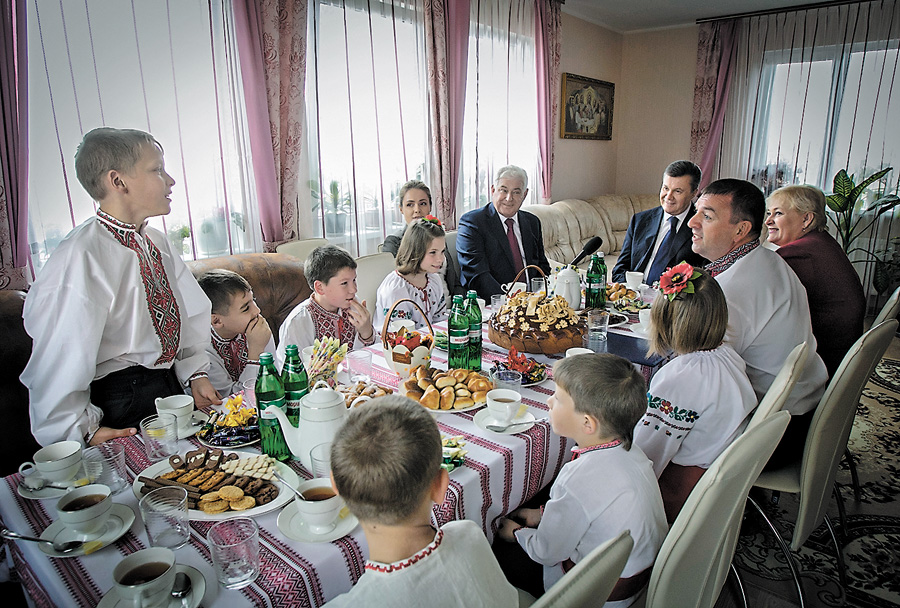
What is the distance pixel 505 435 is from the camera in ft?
4.59

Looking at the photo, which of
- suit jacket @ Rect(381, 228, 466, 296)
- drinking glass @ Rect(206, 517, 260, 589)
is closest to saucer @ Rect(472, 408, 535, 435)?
drinking glass @ Rect(206, 517, 260, 589)

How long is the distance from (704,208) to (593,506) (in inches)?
60.9

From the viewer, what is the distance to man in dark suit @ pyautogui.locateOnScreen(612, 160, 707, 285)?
10.8 feet

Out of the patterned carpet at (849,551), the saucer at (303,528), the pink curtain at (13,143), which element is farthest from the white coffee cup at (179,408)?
the patterned carpet at (849,551)

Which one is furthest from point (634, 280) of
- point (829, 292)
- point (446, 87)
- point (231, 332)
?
point (446, 87)

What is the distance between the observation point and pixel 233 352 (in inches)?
79.7

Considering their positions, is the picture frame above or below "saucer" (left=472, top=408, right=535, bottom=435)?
above

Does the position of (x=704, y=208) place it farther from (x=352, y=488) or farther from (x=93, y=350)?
(x=93, y=350)

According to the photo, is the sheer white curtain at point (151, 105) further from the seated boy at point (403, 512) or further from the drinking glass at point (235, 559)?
the seated boy at point (403, 512)

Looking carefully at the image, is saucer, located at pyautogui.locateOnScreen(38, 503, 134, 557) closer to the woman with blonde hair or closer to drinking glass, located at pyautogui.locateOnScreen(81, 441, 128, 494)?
drinking glass, located at pyautogui.locateOnScreen(81, 441, 128, 494)

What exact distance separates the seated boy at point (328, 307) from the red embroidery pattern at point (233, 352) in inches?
5.1

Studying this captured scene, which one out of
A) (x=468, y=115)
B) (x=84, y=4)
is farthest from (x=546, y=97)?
(x=84, y=4)

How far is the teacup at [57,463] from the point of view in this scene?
3.74ft

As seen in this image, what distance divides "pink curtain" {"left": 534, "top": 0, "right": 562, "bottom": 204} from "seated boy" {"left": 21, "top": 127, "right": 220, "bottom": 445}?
4.46 metres
